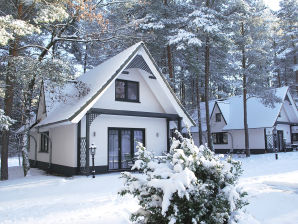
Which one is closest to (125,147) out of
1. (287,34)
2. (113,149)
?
(113,149)

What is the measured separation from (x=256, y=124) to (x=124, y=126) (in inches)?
580

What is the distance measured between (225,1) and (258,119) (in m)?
10.6

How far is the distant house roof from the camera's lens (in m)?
21.6

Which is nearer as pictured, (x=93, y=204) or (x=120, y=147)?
(x=93, y=204)

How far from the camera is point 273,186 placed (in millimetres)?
7176

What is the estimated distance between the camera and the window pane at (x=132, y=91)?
12.1 metres

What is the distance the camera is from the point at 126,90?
12047mm

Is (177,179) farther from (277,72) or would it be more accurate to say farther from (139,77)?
(277,72)

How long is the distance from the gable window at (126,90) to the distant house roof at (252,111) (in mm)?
12231

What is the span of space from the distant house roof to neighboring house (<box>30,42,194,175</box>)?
1136cm

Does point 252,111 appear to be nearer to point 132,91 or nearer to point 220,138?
point 220,138

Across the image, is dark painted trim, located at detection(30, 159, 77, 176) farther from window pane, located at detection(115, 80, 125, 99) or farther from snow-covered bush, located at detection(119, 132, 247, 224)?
snow-covered bush, located at detection(119, 132, 247, 224)

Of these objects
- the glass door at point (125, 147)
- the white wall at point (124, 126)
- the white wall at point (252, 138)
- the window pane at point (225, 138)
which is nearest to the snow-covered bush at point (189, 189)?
the white wall at point (124, 126)

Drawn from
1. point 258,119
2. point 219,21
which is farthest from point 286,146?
point 219,21
